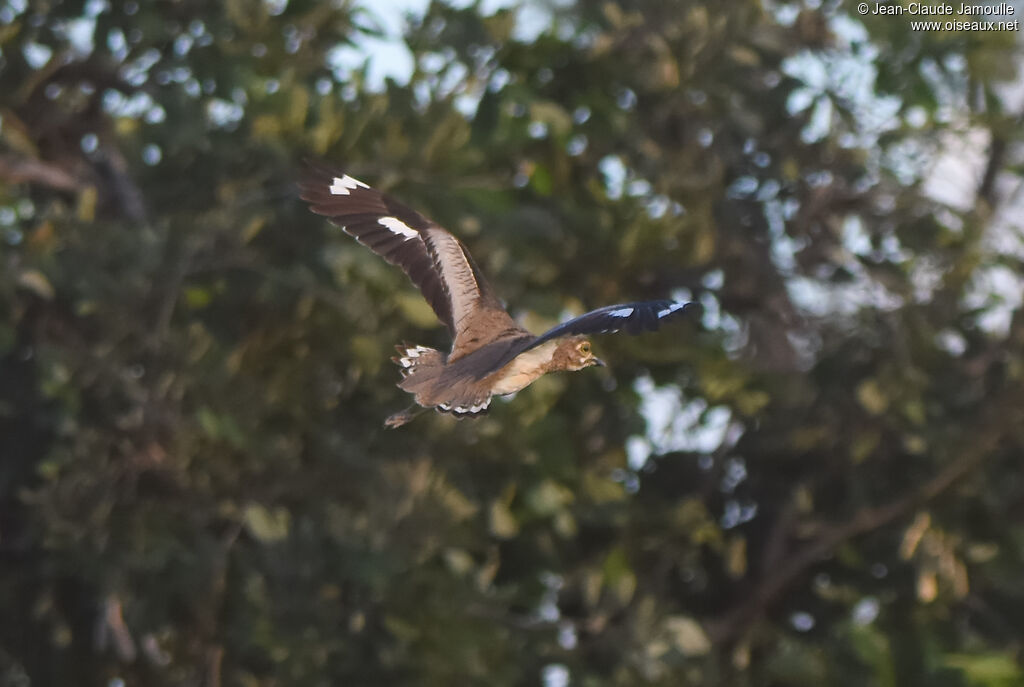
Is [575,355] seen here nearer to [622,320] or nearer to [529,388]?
[622,320]

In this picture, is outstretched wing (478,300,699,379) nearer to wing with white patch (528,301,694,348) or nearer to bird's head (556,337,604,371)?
wing with white patch (528,301,694,348)

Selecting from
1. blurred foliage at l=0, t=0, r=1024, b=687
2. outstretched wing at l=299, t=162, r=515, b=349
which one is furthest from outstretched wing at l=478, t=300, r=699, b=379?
blurred foliage at l=0, t=0, r=1024, b=687

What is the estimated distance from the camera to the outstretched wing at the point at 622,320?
13.5 ft

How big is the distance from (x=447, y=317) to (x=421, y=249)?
9.5 inches

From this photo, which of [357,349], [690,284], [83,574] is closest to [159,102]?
[357,349]

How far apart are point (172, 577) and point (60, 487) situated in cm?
61

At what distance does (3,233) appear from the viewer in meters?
7.92

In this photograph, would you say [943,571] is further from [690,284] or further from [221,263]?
[221,263]

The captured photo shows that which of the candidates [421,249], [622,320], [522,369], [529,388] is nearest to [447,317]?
[421,249]

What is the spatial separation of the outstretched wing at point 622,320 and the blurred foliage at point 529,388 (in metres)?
2.75

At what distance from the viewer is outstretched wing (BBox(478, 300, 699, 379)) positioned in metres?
4.12

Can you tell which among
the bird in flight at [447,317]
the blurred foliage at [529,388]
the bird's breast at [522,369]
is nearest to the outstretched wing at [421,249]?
the bird in flight at [447,317]

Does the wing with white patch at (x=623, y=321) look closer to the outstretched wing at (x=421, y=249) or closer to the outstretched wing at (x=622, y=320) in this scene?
the outstretched wing at (x=622, y=320)

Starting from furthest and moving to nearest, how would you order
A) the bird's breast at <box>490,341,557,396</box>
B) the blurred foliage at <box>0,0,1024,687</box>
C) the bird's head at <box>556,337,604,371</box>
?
the blurred foliage at <box>0,0,1024,687</box> < the bird's head at <box>556,337,604,371</box> < the bird's breast at <box>490,341,557,396</box>
